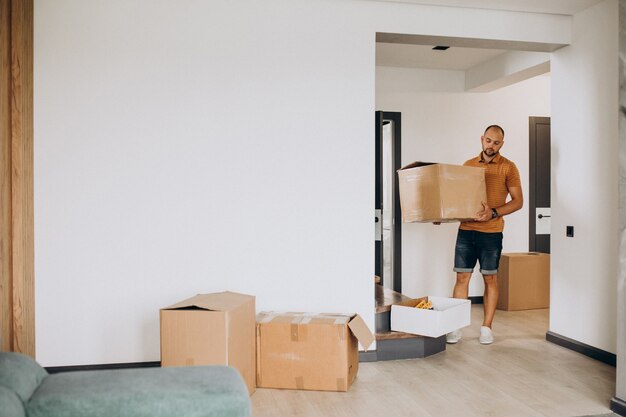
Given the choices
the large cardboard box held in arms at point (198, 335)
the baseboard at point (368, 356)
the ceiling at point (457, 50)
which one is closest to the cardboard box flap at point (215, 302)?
the large cardboard box held in arms at point (198, 335)

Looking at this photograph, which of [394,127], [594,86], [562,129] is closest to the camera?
[594,86]

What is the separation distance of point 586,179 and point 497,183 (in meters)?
0.60

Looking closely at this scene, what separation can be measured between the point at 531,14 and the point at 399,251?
2.61m

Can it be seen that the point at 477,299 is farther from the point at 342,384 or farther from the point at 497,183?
the point at 342,384

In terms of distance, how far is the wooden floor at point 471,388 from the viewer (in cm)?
301

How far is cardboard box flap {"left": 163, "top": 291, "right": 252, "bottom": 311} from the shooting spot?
297 centimetres

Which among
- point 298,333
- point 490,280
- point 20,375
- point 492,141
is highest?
point 492,141

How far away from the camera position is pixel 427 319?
12.8 ft

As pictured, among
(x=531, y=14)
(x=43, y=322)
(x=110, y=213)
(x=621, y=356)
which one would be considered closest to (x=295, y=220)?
(x=110, y=213)

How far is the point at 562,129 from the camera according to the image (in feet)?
14.2

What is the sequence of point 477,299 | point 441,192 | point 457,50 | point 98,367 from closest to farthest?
point 98,367
point 441,192
point 457,50
point 477,299

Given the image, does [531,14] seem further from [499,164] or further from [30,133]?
[30,133]

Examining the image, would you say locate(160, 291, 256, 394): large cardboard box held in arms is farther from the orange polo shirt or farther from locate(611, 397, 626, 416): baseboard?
the orange polo shirt

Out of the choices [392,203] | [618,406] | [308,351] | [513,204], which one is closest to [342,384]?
[308,351]
